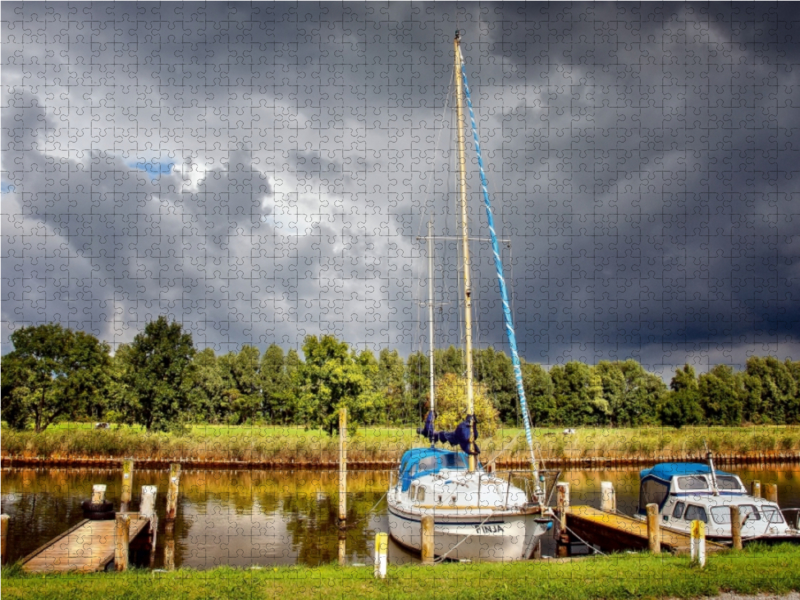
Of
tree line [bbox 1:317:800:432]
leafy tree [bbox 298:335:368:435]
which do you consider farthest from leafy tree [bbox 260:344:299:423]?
leafy tree [bbox 298:335:368:435]

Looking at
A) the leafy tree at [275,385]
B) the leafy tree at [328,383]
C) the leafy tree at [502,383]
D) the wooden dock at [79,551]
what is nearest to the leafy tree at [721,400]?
the leafy tree at [502,383]

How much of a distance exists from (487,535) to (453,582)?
19.3ft

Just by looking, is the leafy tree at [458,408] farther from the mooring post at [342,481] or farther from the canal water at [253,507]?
the mooring post at [342,481]

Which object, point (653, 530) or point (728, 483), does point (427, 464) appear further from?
point (728, 483)

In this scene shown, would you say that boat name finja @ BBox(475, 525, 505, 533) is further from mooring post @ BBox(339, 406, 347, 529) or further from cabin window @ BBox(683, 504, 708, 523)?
mooring post @ BBox(339, 406, 347, 529)

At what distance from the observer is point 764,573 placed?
1262cm

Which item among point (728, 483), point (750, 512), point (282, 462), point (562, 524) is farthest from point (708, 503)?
point (282, 462)

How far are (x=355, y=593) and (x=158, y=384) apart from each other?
46772 millimetres

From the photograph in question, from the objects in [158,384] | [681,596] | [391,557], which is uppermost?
[158,384]

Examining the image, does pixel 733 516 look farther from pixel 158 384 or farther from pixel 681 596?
pixel 158 384

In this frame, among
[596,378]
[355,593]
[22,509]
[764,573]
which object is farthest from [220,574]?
[596,378]

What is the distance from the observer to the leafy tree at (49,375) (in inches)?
2205

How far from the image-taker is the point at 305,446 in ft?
153

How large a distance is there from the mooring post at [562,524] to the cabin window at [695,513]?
179 inches
